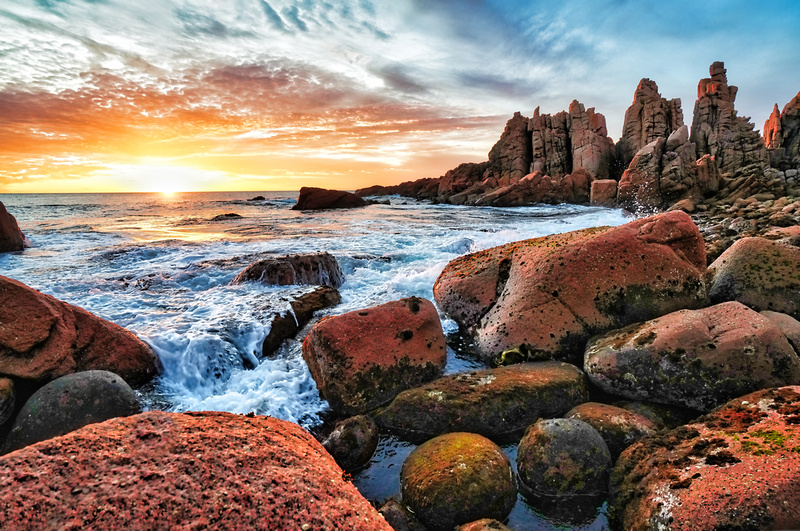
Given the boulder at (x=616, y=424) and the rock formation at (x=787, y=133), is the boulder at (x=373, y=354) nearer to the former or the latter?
the boulder at (x=616, y=424)

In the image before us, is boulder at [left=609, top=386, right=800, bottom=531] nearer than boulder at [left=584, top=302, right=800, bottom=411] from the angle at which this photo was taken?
Yes

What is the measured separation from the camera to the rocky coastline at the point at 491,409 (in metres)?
2.03

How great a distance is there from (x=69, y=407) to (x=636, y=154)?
1457 inches

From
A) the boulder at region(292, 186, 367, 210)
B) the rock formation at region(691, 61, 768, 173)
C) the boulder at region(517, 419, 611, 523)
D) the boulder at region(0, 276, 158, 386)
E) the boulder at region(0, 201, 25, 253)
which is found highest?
the rock formation at region(691, 61, 768, 173)

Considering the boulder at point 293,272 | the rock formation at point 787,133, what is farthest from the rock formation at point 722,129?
the boulder at point 293,272

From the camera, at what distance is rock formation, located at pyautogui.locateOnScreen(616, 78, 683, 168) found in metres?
51.4

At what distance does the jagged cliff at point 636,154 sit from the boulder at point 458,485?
28418 mm

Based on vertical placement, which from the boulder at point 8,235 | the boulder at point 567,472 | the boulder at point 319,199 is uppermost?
the boulder at point 319,199

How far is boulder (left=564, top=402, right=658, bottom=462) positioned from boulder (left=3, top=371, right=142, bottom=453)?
4951 mm

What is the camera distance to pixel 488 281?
22.8ft

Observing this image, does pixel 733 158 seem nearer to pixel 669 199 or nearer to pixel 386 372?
pixel 669 199

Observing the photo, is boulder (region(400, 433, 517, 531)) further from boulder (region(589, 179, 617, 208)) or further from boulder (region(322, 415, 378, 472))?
boulder (region(589, 179, 617, 208))

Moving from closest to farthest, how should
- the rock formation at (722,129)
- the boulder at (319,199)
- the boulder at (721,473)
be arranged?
the boulder at (721,473) → the rock formation at (722,129) → the boulder at (319,199)

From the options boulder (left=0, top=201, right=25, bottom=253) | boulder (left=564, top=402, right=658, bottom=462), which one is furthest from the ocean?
boulder (left=564, top=402, right=658, bottom=462)
